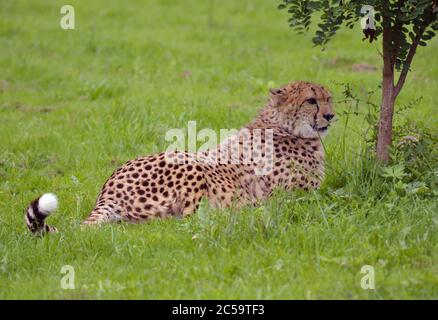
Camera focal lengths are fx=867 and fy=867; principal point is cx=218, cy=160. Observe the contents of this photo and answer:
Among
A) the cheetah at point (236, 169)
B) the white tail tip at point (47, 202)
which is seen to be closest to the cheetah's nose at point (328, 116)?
the cheetah at point (236, 169)

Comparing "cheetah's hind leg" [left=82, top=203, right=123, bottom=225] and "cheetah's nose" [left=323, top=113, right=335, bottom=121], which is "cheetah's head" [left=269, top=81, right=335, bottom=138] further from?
"cheetah's hind leg" [left=82, top=203, right=123, bottom=225]

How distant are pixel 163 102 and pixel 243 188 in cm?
316

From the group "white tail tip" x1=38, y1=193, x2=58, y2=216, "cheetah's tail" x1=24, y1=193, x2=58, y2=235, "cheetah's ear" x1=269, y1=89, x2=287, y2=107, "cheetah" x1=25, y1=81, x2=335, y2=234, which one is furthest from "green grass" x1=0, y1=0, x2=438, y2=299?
"cheetah's ear" x1=269, y1=89, x2=287, y2=107

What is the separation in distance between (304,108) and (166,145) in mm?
1891

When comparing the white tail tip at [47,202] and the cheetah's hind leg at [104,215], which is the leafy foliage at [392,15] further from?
the white tail tip at [47,202]

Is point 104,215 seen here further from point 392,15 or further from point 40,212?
point 392,15

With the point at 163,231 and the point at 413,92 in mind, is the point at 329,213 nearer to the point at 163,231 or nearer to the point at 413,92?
the point at 163,231

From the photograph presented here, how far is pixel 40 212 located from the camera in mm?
5523

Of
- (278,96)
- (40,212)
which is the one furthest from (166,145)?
(40,212)

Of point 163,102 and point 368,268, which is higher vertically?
point 163,102

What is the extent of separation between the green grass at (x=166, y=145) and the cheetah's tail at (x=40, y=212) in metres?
0.10

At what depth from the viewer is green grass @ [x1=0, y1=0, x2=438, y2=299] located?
16.7 ft

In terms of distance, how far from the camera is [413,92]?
380 inches

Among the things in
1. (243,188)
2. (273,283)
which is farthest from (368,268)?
(243,188)
